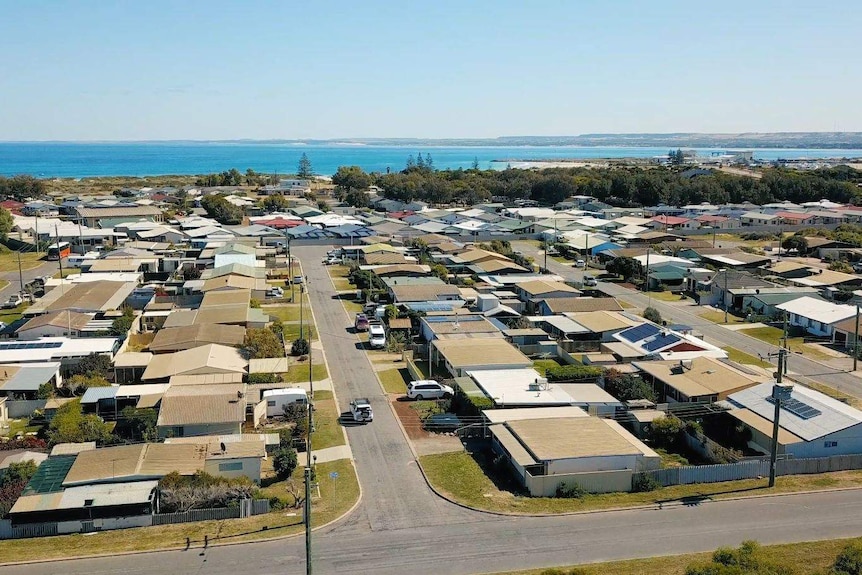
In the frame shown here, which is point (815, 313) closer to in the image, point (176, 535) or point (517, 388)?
point (517, 388)

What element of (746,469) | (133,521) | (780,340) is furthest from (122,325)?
(780,340)

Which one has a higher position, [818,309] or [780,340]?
[818,309]

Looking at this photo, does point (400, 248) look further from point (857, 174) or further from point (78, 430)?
point (857, 174)

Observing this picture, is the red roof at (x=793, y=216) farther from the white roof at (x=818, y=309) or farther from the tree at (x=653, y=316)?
the tree at (x=653, y=316)

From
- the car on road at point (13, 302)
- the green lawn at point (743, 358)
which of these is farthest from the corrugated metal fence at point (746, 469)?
the car on road at point (13, 302)

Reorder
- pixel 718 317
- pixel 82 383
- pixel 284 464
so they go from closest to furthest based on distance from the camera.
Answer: pixel 284 464, pixel 82 383, pixel 718 317

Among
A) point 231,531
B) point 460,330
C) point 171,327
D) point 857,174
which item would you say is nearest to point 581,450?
point 231,531

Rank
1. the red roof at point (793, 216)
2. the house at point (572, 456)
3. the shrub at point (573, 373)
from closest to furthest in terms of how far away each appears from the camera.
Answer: the house at point (572, 456) → the shrub at point (573, 373) → the red roof at point (793, 216)

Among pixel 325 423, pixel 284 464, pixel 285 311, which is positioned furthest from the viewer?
pixel 285 311

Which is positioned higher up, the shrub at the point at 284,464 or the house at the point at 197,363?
the house at the point at 197,363
